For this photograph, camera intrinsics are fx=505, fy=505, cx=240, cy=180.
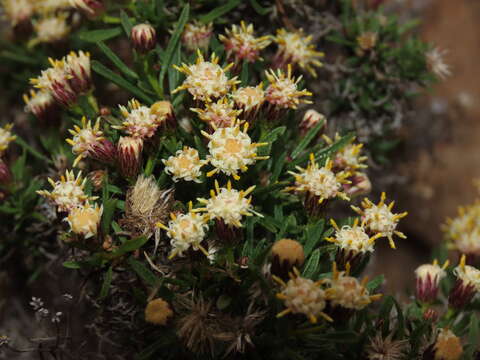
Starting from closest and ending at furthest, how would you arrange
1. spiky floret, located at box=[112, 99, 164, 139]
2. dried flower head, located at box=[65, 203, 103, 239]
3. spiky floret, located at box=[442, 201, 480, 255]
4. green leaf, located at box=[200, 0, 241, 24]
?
dried flower head, located at box=[65, 203, 103, 239] → spiky floret, located at box=[112, 99, 164, 139] → green leaf, located at box=[200, 0, 241, 24] → spiky floret, located at box=[442, 201, 480, 255]

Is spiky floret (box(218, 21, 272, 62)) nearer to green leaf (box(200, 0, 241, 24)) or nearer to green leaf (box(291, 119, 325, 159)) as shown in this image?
green leaf (box(200, 0, 241, 24))

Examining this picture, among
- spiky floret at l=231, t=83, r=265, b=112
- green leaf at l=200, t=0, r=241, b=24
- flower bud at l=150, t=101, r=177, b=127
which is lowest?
flower bud at l=150, t=101, r=177, b=127

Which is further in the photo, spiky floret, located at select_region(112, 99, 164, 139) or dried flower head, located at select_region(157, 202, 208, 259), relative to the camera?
spiky floret, located at select_region(112, 99, 164, 139)

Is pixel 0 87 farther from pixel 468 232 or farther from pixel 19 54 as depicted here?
pixel 468 232

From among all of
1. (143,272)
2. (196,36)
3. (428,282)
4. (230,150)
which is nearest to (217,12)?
(196,36)

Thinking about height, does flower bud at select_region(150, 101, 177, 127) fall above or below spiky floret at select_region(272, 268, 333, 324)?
above

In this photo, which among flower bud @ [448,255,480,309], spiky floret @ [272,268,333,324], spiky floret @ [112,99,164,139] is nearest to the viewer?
spiky floret @ [272,268,333,324]

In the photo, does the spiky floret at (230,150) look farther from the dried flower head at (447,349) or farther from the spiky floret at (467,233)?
the spiky floret at (467,233)

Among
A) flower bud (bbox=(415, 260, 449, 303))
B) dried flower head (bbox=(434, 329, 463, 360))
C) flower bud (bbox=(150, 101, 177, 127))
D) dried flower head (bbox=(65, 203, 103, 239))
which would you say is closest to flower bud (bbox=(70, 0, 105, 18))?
flower bud (bbox=(150, 101, 177, 127))
